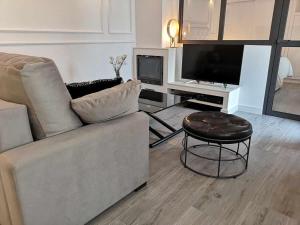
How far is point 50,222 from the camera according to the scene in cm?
128

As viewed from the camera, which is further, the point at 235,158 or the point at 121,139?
the point at 235,158

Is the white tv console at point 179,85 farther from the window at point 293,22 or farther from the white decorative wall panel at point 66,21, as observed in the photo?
the window at point 293,22

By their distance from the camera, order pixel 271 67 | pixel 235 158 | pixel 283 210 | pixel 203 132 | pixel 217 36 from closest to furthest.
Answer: pixel 283 210, pixel 203 132, pixel 235 158, pixel 271 67, pixel 217 36

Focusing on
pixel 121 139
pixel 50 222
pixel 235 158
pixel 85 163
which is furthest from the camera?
pixel 235 158

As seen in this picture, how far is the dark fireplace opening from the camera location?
4594 mm

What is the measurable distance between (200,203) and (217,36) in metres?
3.10

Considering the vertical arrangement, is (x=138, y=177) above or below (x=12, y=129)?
below

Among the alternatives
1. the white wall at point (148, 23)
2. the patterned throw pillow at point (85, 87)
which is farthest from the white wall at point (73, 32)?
the patterned throw pillow at point (85, 87)

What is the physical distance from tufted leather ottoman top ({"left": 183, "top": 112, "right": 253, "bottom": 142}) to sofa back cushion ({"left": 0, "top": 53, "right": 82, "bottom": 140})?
3.56ft

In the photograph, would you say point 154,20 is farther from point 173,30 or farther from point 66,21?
point 66,21

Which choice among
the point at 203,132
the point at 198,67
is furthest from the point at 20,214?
the point at 198,67

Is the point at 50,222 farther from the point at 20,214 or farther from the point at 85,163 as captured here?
the point at 85,163

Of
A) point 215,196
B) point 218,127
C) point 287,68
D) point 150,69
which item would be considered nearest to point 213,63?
point 287,68

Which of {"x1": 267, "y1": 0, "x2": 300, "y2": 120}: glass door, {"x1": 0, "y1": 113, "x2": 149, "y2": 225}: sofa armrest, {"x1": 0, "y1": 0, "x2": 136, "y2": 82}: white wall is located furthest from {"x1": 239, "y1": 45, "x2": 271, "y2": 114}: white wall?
{"x1": 0, "y1": 113, "x2": 149, "y2": 225}: sofa armrest
